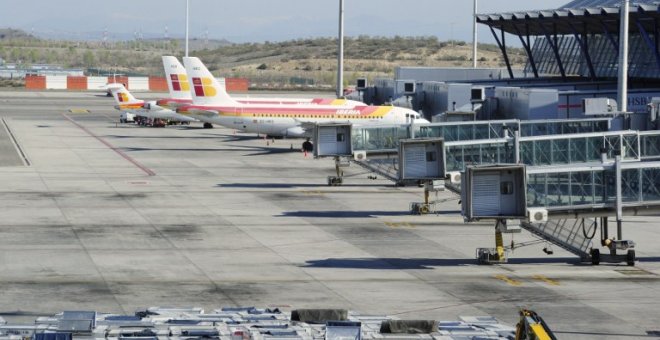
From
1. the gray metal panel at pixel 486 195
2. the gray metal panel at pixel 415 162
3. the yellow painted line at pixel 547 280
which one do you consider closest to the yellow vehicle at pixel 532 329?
the yellow painted line at pixel 547 280

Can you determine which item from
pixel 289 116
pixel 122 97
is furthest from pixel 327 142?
pixel 122 97

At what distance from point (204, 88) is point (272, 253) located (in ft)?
181

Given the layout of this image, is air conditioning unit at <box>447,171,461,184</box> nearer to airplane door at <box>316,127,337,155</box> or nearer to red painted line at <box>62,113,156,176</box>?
airplane door at <box>316,127,337,155</box>

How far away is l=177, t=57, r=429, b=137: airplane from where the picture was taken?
99.1 m

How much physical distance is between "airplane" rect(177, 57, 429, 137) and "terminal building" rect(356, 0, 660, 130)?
16.3ft

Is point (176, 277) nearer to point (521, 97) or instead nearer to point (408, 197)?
Answer: point (408, 197)

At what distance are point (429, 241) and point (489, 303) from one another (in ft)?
43.5

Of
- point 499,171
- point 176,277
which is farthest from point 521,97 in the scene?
point 176,277

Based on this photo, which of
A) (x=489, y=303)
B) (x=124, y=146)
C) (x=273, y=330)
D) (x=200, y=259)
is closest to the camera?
(x=273, y=330)

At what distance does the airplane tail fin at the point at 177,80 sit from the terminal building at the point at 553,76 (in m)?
18.5

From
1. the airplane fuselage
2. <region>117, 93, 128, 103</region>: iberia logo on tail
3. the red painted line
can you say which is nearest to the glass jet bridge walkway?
the red painted line

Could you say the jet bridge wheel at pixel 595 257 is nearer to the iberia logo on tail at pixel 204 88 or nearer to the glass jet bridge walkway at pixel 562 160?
the glass jet bridge walkway at pixel 562 160

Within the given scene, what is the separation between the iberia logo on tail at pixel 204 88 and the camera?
101 metres

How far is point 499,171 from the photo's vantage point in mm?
43781
